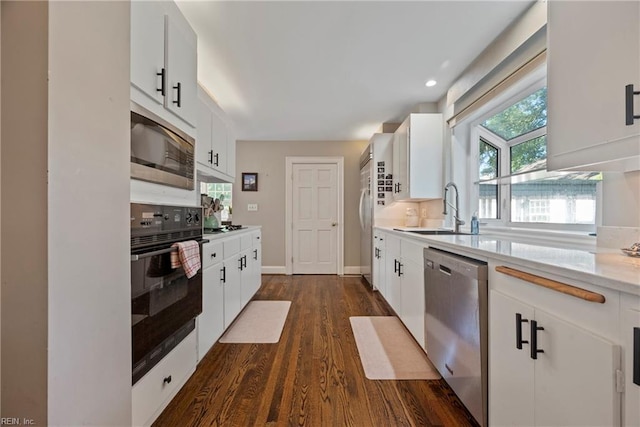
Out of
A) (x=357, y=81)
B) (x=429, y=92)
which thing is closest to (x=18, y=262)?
(x=357, y=81)

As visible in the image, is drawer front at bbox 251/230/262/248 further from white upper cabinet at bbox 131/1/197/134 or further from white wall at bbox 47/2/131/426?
white wall at bbox 47/2/131/426

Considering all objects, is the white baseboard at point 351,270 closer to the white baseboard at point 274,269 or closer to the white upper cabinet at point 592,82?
the white baseboard at point 274,269

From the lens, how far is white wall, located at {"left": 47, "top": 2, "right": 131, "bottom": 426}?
0.61m

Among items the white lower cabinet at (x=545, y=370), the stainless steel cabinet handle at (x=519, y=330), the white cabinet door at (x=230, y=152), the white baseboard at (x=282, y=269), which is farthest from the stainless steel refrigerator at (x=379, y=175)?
the stainless steel cabinet handle at (x=519, y=330)

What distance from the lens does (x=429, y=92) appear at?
3.01 metres

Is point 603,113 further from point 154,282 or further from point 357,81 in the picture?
point 357,81

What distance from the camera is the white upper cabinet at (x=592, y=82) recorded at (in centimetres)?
89

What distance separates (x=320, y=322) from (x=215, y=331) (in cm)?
102

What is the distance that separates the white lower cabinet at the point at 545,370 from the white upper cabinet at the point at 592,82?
60 centimetres

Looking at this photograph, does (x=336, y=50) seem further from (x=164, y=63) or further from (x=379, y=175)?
(x=379, y=175)

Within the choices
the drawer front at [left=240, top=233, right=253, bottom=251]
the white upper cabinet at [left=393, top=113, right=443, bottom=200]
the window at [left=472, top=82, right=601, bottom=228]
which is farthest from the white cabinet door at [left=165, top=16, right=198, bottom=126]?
the white upper cabinet at [left=393, top=113, right=443, bottom=200]

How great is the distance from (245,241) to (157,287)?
61.4 inches

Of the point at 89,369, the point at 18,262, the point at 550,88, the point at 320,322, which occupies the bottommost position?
the point at 320,322

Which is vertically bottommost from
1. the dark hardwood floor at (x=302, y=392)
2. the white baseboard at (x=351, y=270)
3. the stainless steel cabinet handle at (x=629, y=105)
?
the dark hardwood floor at (x=302, y=392)
